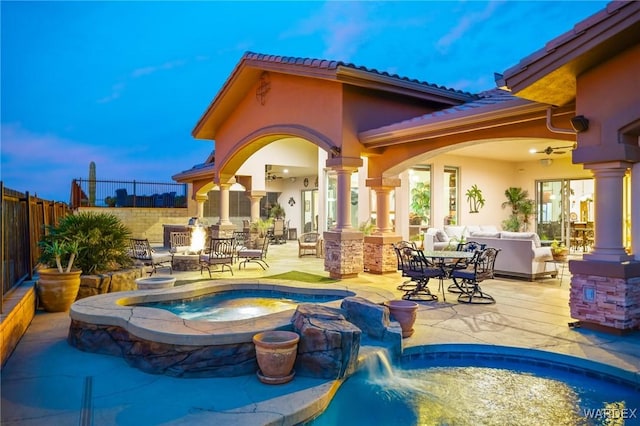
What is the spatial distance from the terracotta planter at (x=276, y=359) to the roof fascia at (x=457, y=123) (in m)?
5.05

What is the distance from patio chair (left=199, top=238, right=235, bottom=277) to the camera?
33.3ft

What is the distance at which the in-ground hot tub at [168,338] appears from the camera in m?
4.28

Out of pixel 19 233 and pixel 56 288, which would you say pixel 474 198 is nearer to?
pixel 56 288

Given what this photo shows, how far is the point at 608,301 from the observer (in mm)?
5793

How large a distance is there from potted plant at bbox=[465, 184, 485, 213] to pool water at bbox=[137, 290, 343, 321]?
32.5ft

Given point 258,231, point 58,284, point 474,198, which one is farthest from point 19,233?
point 474,198

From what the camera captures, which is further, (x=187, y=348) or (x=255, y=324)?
(x=255, y=324)

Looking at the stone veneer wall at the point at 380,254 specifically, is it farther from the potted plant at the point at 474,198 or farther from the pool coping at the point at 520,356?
the potted plant at the point at 474,198

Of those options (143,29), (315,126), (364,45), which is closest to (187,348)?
(315,126)

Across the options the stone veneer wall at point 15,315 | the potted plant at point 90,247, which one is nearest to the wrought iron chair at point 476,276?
the potted plant at point 90,247

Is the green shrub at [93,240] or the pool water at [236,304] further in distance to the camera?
the green shrub at [93,240]

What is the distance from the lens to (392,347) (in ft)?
16.3

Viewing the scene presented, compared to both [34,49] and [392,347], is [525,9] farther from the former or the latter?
[392,347]

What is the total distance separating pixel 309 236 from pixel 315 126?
6400mm
